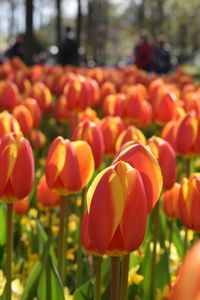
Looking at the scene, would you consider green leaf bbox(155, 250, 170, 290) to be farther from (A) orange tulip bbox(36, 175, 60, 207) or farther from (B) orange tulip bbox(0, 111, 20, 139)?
(B) orange tulip bbox(0, 111, 20, 139)

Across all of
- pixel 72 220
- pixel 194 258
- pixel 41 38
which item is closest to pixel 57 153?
pixel 194 258

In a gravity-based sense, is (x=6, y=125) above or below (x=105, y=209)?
below

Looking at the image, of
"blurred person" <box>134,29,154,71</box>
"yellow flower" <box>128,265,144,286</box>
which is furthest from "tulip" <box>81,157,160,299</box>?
"blurred person" <box>134,29,154,71</box>

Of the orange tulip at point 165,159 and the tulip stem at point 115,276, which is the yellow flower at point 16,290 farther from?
the tulip stem at point 115,276

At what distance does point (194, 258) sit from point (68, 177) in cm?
122

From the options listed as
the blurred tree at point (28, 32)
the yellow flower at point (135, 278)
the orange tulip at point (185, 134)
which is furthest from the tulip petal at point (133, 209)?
the blurred tree at point (28, 32)

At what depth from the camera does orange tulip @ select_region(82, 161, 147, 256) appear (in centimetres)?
125

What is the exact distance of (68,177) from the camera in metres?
1.85

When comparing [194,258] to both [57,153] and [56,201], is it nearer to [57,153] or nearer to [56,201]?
[57,153]

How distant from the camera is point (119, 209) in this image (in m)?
1.26

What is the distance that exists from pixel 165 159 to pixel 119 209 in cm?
81

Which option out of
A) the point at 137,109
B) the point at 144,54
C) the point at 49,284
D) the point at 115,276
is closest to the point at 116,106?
the point at 137,109

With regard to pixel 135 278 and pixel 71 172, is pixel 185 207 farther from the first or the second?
pixel 135 278

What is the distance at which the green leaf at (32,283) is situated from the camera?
210 centimetres
